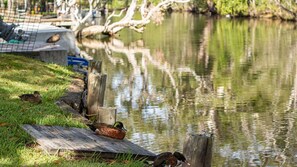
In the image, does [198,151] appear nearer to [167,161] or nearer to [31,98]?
[167,161]

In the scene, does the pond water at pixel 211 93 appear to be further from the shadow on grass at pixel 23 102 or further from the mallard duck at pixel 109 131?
the mallard duck at pixel 109 131

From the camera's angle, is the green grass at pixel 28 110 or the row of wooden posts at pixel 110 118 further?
the green grass at pixel 28 110

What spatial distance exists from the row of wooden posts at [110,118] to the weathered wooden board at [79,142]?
3.72 feet


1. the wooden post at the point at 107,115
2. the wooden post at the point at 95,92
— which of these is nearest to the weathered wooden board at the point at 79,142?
the wooden post at the point at 107,115

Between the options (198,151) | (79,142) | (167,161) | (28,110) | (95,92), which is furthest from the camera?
(95,92)

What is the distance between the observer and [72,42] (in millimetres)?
25562

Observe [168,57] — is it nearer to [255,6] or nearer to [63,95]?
[63,95]

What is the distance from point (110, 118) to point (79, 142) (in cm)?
262

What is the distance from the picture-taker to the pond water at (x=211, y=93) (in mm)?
14875

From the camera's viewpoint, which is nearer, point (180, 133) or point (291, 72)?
point (180, 133)

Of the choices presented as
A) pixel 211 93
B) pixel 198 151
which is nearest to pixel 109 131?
pixel 198 151

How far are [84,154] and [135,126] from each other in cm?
754

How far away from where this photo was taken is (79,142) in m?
9.40

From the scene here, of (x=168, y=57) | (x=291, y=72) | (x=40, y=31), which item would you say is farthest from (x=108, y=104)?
(x=168, y=57)
